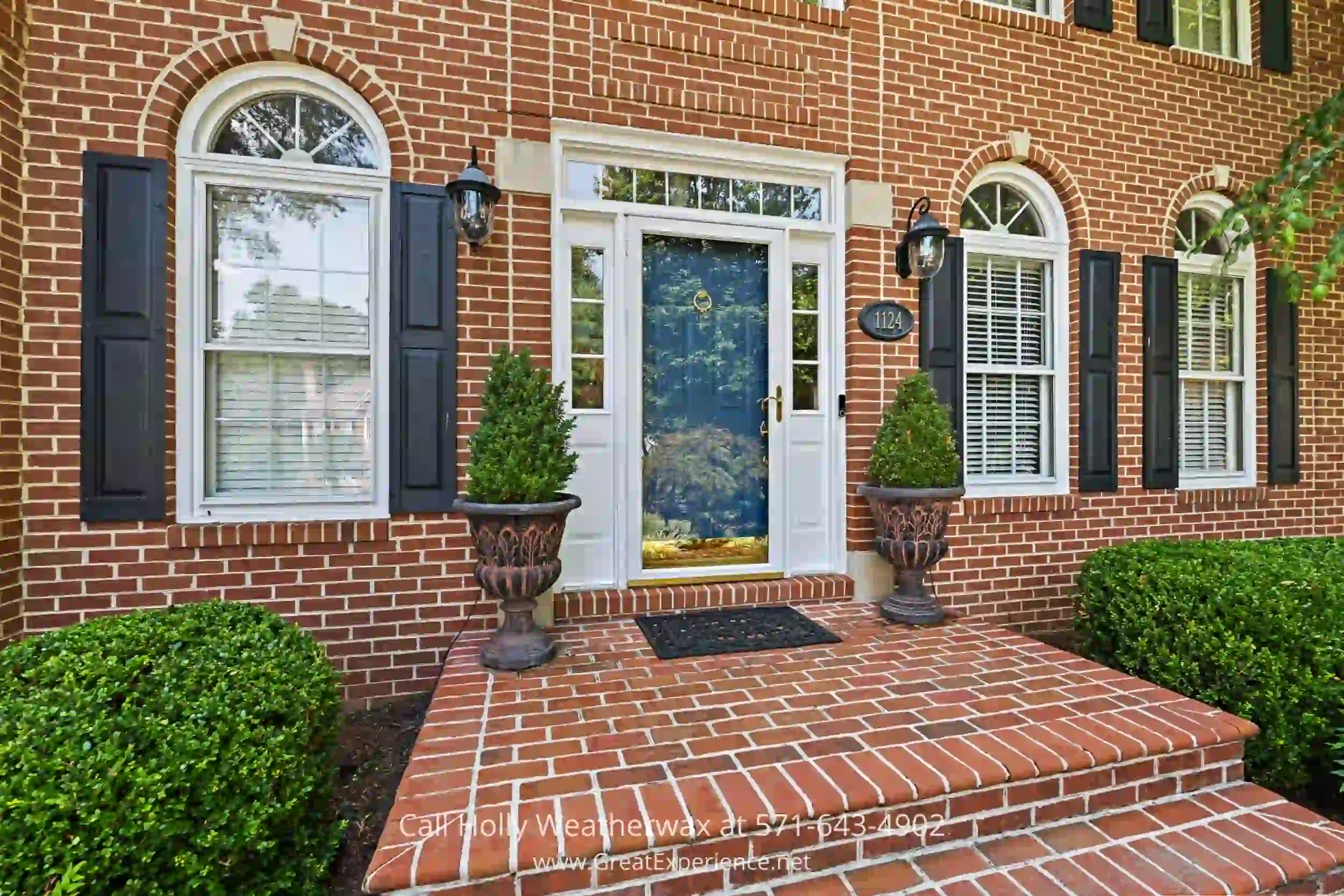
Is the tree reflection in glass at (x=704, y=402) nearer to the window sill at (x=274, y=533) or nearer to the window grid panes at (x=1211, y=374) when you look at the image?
the window sill at (x=274, y=533)

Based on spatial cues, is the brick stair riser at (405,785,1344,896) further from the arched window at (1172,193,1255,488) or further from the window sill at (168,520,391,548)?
the arched window at (1172,193,1255,488)

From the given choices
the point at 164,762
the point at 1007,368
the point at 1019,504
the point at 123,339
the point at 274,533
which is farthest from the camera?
the point at 1007,368

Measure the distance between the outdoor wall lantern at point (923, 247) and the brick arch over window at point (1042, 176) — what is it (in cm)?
31

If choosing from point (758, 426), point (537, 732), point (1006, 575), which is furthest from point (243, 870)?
point (1006, 575)

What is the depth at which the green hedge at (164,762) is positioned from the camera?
1.52 metres

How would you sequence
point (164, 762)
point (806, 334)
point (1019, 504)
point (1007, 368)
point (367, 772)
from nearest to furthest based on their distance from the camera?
1. point (164, 762)
2. point (367, 772)
3. point (806, 334)
4. point (1019, 504)
5. point (1007, 368)

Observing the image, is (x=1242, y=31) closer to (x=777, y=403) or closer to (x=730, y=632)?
(x=777, y=403)

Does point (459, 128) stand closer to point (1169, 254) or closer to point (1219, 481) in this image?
point (1169, 254)

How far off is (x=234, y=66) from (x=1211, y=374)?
21.7ft

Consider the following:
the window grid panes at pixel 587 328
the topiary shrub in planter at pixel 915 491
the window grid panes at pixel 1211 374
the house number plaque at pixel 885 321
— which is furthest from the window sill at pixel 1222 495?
the window grid panes at pixel 587 328

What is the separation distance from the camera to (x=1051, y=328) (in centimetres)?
427

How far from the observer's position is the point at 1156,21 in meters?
4.36

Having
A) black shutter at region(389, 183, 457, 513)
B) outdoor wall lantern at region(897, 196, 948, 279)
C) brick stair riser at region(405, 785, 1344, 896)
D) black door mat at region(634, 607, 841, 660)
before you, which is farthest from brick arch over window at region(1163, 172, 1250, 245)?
black shutter at region(389, 183, 457, 513)

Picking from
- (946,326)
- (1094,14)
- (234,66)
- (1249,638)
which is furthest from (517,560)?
(1094,14)
